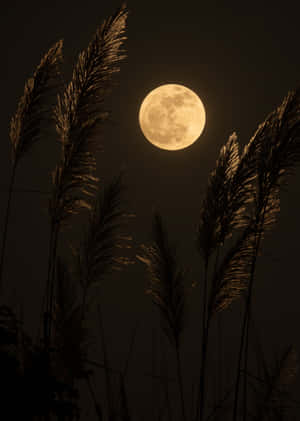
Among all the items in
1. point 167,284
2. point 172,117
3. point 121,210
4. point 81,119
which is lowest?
point 167,284

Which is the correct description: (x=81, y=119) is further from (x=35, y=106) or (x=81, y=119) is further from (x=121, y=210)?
(x=121, y=210)

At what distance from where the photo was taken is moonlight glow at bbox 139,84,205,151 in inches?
183

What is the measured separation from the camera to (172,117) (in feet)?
15.2

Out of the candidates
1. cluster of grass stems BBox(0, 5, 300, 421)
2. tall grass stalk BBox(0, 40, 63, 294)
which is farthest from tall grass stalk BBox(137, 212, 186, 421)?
tall grass stalk BBox(0, 40, 63, 294)

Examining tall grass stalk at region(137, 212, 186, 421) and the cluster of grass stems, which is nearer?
the cluster of grass stems

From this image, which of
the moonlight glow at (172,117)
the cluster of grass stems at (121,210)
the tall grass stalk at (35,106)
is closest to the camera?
the cluster of grass stems at (121,210)

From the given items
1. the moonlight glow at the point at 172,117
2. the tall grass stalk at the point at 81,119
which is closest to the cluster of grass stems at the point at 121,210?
the tall grass stalk at the point at 81,119

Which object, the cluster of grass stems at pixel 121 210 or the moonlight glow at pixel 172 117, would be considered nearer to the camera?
the cluster of grass stems at pixel 121 210

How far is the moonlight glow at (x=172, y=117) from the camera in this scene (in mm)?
4652

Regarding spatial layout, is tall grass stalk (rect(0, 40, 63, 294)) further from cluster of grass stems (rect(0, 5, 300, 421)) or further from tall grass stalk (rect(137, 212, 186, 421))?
tall grass stalk (rect(137, 212, 186, 421))

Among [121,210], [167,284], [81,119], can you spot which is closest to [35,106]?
[81,119]

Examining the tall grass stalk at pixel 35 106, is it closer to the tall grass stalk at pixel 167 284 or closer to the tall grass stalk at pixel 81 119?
the tall grass stalk at pixel 81 119

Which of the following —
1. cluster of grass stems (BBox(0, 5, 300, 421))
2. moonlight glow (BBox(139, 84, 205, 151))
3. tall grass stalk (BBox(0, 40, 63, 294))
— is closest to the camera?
cluster of grass stems (BBox(0, 5, 300, 421))

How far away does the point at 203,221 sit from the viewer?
1303mm
